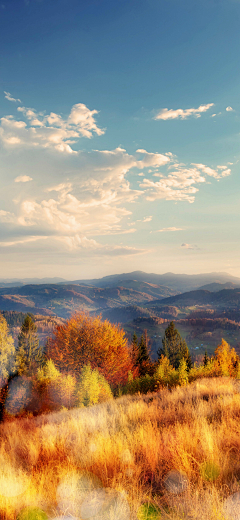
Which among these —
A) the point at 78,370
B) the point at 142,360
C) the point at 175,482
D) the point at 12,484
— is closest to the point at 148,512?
the point at 175,482

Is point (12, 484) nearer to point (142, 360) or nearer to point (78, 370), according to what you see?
point (78, 370)

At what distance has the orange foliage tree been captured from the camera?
3700 cm

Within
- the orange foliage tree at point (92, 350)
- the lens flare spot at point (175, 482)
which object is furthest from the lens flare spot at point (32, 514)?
the orange foliage tree at point (92, 350)

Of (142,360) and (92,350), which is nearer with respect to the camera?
(92,350)

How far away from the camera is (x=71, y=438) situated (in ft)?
19.7

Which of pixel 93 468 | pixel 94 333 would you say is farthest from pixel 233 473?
pixel 94 333

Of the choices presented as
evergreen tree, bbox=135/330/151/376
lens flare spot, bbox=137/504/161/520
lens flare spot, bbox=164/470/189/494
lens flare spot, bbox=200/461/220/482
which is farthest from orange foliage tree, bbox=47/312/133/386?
lens flare spot, bbox=137/504/161/520

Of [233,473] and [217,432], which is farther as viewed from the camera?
[217,432]

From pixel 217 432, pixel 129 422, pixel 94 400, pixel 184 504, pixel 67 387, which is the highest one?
pixel 184 504

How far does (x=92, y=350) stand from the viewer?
123ft

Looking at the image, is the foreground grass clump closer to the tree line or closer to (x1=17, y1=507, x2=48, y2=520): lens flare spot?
(x1=17, y1=507, x2=48, y2=520): lens flare spot

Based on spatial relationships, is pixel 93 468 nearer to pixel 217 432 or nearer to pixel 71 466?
pixel 71 466

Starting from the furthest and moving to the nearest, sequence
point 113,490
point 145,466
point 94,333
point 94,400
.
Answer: point 94,333
point 94,400
point 145,466
point 113,490

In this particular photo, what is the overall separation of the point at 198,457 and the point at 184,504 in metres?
1.32
